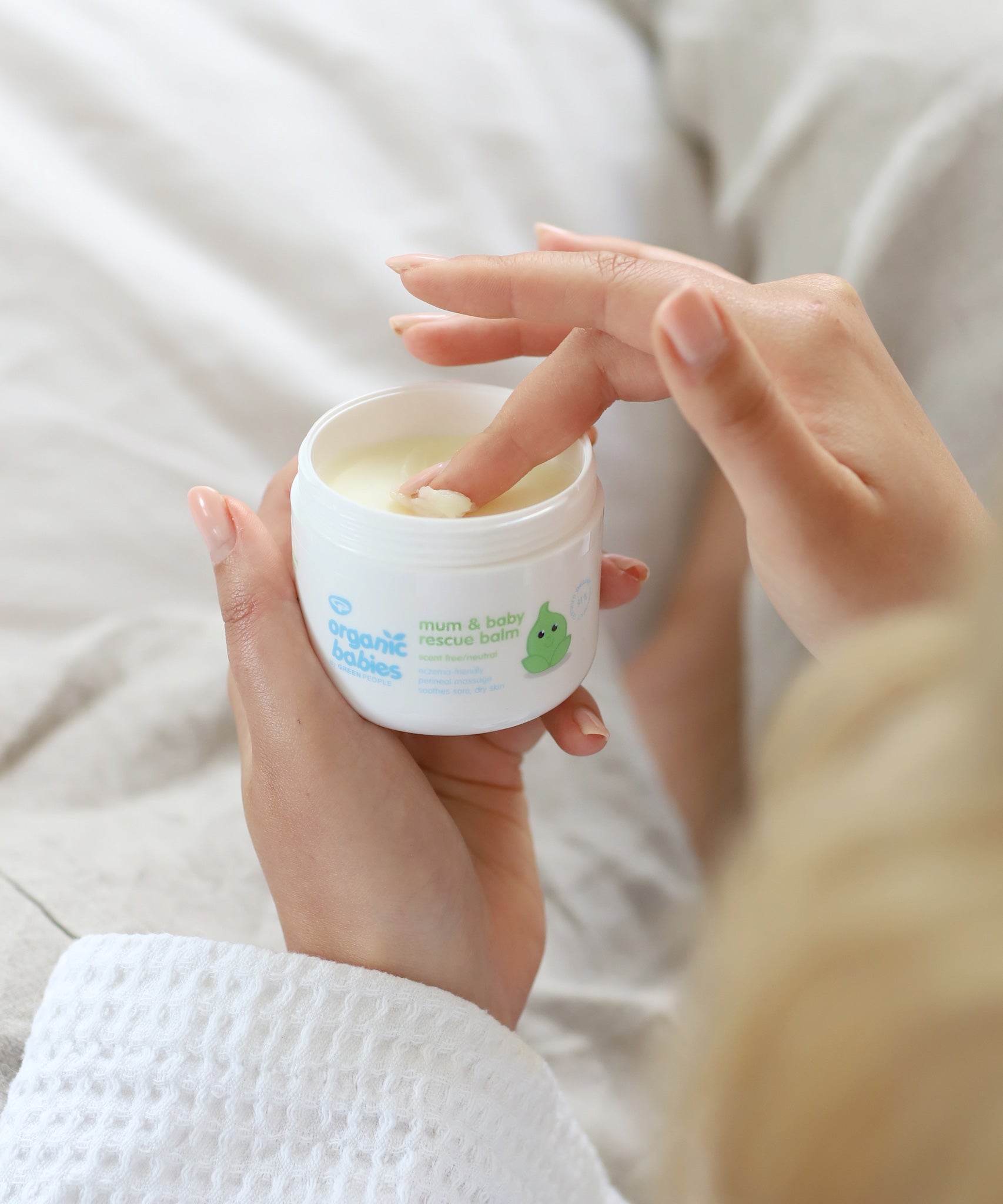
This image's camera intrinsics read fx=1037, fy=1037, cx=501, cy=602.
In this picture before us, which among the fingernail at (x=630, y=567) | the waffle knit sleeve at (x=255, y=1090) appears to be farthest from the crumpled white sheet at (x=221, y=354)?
the fingernail at (x=630, y=567)

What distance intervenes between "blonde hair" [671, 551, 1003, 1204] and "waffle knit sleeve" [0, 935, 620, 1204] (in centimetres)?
30

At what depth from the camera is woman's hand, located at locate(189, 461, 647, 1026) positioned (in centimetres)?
66

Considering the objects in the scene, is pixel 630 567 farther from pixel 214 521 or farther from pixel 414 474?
pixel 214 521

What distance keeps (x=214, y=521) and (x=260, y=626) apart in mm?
75

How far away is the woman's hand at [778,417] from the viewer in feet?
1.80

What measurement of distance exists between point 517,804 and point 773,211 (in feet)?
2.44

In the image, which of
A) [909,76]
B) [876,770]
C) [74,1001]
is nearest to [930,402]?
[909,76]

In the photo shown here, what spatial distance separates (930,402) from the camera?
0.96m

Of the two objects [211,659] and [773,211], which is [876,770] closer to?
[211,659]

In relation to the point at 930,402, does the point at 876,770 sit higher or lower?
higher

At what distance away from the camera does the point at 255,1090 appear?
1.96 feet

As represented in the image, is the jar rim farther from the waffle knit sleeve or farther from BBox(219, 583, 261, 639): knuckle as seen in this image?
the waffle knit sleeve

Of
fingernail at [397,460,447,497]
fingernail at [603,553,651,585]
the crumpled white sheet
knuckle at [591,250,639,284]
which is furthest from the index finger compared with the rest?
the crumpled white sheet

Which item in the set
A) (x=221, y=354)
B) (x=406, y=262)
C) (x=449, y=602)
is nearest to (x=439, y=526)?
(x=449, y=602)
